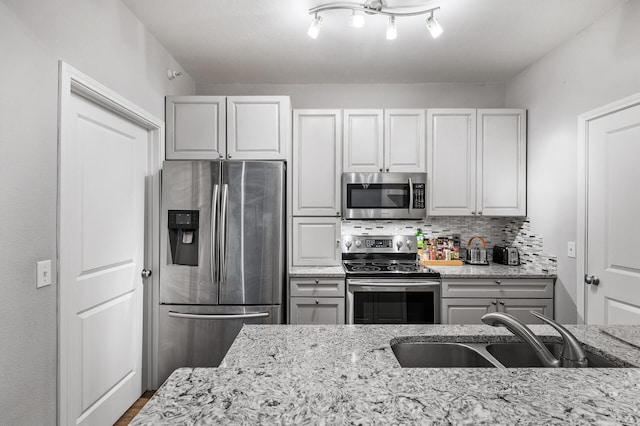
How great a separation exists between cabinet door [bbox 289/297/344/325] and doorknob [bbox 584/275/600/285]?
1.72 metres

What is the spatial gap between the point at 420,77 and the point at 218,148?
1989mm

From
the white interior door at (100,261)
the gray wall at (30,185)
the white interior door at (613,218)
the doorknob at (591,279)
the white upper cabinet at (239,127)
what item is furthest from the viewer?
the white upper cabinet at (239,127)

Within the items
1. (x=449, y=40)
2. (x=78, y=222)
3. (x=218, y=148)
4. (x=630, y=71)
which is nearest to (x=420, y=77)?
(x=449, y=40)

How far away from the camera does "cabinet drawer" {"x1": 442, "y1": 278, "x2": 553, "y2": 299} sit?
278 centimetres

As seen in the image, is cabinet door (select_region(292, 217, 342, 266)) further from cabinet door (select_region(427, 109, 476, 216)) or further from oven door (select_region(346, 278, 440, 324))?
cabinet door (select_region(427, 109, 476, 216))

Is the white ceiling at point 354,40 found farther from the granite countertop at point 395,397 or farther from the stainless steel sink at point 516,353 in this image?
the granite countertop at point 395,397

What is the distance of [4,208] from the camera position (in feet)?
4.38

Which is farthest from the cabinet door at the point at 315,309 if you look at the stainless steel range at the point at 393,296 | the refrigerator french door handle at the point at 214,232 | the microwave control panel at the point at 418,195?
the microwave control panel at the point at 418,195

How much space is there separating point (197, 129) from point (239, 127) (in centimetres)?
35

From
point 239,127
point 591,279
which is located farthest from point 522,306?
point 239,127

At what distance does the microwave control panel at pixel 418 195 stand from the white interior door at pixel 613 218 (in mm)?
1182

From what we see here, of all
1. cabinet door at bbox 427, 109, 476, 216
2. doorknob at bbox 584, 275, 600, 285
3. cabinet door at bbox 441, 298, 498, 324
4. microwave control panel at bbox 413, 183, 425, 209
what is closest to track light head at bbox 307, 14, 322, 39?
cabinet door at bbox 427, 109, 476, 216

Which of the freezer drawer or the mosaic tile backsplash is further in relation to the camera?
the mosaic tile backsplash

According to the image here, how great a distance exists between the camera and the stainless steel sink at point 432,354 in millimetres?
1192
